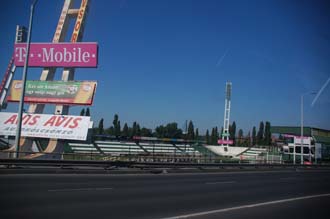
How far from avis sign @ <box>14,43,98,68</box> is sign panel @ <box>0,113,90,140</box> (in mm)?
5228

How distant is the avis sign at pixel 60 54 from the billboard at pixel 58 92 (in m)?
1.85

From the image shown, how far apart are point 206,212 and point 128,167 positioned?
14.1 metres

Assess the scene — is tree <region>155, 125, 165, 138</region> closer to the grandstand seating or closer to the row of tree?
the row of tree

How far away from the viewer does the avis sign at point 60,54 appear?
31.8 meters

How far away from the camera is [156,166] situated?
2388cm

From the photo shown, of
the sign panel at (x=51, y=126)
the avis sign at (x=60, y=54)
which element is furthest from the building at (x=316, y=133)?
the avis sign at (x=60, y=54)

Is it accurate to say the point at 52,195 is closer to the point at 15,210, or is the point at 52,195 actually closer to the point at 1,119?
the point at 15,210

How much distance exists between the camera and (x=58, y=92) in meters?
32.9

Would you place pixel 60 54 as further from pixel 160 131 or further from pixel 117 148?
pixel 160 131

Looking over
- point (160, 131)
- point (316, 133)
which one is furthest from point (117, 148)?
point (160, 131)

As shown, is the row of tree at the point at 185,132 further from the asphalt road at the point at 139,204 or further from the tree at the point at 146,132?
the asphalt road at the point at 139,204

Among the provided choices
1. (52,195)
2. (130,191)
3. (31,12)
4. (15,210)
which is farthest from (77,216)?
(31,12)

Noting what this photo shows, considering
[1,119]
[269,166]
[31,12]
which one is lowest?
[269,166]

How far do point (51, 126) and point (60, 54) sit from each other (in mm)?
7131
